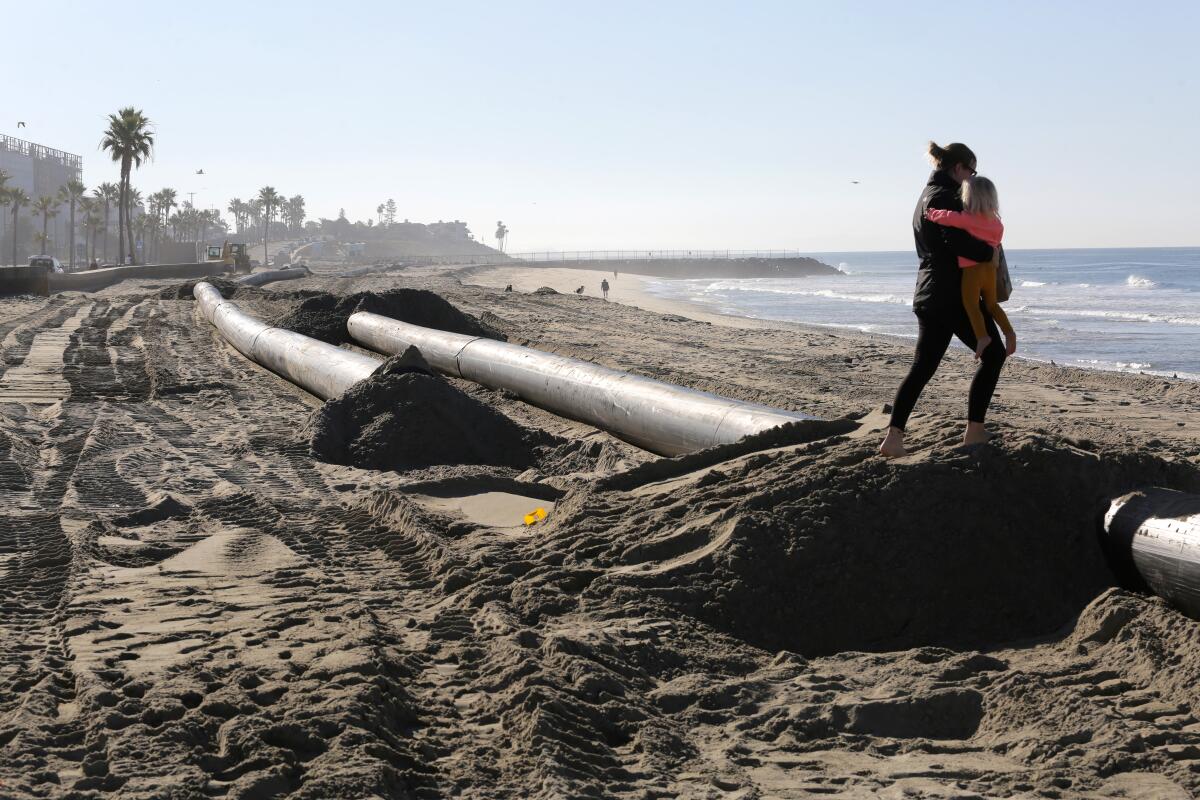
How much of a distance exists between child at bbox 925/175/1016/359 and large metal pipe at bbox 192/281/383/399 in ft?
23.7

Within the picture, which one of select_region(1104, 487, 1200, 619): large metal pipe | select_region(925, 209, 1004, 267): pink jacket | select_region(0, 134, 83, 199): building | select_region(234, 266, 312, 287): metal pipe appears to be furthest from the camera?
select_region(0, 134, 83, 199): building

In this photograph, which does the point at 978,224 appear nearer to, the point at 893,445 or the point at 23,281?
the point at 893,445

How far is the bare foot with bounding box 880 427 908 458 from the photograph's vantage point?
211 inches

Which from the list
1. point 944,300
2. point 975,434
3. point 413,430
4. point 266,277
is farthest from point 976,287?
point 266,277

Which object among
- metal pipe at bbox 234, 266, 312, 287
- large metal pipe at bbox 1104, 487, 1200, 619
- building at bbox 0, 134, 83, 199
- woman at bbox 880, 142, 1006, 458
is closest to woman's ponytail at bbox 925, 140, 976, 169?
woman at bbox 880, 142, 1006, 458

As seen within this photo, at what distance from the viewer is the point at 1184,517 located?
14.7ft

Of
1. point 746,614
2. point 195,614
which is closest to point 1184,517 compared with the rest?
point 746,614

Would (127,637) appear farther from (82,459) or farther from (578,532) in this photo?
(82,459)

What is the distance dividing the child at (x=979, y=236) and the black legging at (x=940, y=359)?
0.18 ft

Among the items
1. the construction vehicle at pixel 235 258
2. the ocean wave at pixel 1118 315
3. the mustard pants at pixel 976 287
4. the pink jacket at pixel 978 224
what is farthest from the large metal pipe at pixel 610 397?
the construction vehicle at pixel 235 258

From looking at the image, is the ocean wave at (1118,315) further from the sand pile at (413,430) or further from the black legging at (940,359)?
the black legging at (940,359)

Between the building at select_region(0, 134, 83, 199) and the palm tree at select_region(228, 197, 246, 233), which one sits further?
the palm tree at select_region(228, 197, 246, 233)

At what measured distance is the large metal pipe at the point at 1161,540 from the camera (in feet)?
14.1

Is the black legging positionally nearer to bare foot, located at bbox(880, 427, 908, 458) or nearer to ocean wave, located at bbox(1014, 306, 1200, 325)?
bare foot, located at bbox(880, 427, 908, 458)
